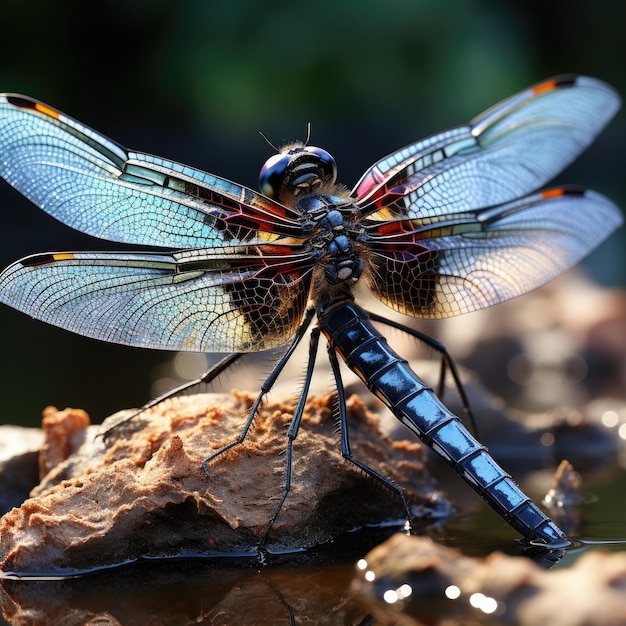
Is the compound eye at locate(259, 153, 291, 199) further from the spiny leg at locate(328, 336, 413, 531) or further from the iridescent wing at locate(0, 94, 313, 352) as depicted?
the spiny leg at locate(328, 336, 413, 531)

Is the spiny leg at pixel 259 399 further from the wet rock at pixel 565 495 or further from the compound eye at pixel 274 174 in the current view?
the wet rock at pixel 565 495

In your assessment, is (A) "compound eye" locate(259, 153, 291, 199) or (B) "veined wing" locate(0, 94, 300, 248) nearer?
(B) "veined wing" locate(0, 94, 300, 248)

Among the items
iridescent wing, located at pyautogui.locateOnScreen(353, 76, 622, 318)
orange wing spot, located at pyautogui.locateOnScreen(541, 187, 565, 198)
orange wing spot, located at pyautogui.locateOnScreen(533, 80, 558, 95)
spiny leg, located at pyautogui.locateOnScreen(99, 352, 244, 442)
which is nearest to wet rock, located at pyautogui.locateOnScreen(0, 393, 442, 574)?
spiny leg, located at pyautogui.locateOnScreen(99, 352, 244, 442)

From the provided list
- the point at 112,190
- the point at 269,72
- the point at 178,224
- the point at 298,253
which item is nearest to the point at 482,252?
the point at 298,253

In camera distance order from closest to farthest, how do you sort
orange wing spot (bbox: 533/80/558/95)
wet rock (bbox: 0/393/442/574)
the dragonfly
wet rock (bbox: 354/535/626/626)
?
1. wet rock (bbox: 354/535/626/626)
2. wet rock (bbox: 0/393/442/574)
3. the dragonfly
4. orange wing spot (bbox: 533/80/558/95)

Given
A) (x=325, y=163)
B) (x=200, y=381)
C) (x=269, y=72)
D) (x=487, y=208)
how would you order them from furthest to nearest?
(x=269, y=72) → (x=487, y=208) → (x=325, y=163) → (x=200, y=381)

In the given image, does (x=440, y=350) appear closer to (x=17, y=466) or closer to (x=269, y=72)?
(x=17, y=466)

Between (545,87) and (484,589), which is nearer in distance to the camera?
(484,589)

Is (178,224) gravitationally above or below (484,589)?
above
